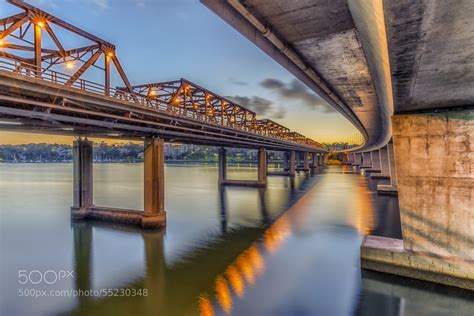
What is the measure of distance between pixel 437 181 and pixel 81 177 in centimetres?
2395

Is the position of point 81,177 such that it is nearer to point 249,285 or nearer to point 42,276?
point 42,276

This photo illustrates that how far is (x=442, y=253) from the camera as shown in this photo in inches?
422

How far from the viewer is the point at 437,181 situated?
35.9 ft

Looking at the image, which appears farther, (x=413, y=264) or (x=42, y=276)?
(x=42, y=276)

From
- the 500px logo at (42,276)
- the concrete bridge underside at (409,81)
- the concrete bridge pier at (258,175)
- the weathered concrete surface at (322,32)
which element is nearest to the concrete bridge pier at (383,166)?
the concrete bridge pier at (258,175)

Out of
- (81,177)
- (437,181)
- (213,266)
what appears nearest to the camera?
(437,181)

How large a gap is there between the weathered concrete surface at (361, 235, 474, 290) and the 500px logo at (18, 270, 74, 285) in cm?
1390

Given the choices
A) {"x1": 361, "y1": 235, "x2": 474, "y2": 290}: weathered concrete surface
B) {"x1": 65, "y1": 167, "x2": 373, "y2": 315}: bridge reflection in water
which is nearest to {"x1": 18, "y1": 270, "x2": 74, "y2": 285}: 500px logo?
{"x1": 65, "y1": 167, "x2": 373, "y2": 315}: bridge reflection in water

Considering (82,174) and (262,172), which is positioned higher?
(82,174)

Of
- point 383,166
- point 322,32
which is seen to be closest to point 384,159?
point 383,166

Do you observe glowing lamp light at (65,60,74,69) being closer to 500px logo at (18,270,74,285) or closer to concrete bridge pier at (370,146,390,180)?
500px logo at (18,270,74,285)

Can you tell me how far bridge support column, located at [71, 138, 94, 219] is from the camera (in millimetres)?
23312

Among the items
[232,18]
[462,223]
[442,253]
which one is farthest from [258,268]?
[232,18]

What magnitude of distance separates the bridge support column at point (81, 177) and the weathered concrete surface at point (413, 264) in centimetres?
2124
